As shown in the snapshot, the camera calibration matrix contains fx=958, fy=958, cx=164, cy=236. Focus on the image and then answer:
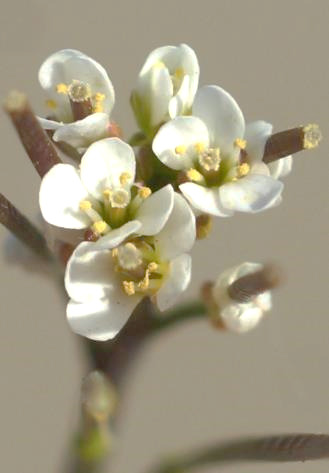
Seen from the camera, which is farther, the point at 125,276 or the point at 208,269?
the point at 208,269

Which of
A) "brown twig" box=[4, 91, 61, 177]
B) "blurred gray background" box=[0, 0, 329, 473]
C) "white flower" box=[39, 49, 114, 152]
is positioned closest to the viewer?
"brown twig" box=[4, 91, 61, 177]

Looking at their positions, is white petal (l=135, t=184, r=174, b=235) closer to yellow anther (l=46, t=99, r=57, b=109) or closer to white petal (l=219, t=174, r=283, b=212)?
white petal (l=219, t=174, r=283, b=212)

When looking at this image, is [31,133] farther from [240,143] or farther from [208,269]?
[208,269]

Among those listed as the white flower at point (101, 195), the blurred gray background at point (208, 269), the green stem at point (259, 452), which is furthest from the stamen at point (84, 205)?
the blurred gray background at point (208, 269)

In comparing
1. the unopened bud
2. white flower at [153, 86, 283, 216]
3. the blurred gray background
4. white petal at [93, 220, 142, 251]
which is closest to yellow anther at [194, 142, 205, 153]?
white flower at [153, 86, 283, 216]

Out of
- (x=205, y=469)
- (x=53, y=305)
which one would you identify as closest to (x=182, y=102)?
(x=205, y=469)

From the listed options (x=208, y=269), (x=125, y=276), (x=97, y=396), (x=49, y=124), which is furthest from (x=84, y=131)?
(x=208, y=269)
